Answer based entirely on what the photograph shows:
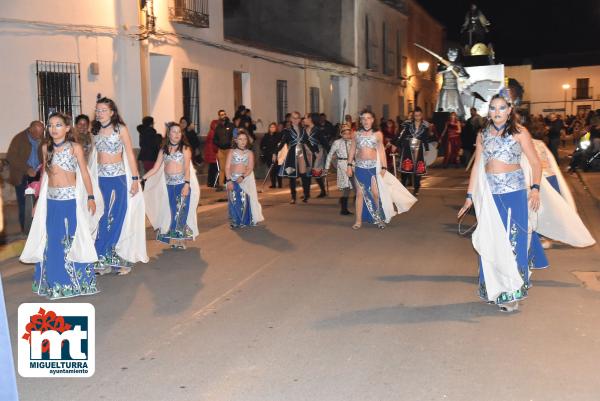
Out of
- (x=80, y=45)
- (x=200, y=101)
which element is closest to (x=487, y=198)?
(x=80, y=45)

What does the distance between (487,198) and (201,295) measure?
2.87m

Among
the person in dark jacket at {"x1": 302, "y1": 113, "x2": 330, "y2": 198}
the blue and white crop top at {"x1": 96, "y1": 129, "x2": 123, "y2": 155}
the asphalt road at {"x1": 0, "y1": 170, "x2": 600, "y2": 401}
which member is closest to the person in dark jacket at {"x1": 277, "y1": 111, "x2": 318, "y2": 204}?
the person in dark jacket at {"x1": 302, "y1": 113, "x2": 330, "y2": 198}

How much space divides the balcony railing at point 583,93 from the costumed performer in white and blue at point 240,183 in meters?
68.0

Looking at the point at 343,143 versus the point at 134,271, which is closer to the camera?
the point at 134,271

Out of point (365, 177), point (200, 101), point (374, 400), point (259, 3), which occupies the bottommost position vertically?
point (374, 400)

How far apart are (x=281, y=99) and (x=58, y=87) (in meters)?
11.8

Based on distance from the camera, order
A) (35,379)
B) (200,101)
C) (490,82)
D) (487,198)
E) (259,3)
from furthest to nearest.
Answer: (259,3) → (490,82) → (200,101) → (487,198) → (35,379)

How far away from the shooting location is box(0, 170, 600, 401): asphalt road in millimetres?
4891

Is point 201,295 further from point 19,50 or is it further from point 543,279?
point 19,50

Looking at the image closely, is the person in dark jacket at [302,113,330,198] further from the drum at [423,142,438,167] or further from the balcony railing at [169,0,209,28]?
the balcony railing at [169,0,209,28]

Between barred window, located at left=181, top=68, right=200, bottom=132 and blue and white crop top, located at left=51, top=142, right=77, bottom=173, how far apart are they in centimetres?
1325

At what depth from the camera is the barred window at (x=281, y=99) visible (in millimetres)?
26812

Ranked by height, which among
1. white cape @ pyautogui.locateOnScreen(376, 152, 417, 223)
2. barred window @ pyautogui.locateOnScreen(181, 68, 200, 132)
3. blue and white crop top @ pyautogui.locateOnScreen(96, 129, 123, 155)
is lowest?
white cape @ pyautogui.locateOnScreen(376, 152, 417, 223)

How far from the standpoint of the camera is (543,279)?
8102 mm
